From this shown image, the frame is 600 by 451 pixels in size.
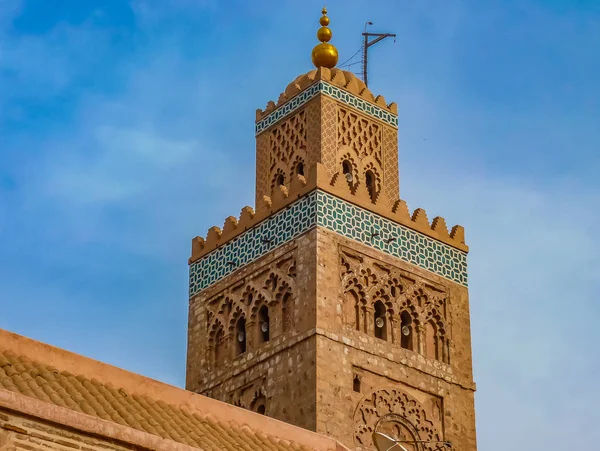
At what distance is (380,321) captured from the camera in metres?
19.0

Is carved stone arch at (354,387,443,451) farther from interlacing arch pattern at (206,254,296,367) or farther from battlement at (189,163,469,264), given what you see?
battlement at (189,163,469,264)

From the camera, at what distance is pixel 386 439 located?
11.1m

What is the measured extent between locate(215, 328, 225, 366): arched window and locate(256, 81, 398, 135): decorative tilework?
10.4ft

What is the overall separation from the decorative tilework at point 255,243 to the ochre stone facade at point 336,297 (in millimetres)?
25

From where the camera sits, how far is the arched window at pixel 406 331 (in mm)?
19125

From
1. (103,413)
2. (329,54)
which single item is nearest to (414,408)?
(329,54)

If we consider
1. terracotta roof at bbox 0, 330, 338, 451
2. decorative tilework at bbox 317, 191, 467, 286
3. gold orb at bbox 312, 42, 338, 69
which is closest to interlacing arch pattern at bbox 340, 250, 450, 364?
decorative tilework at bbox 317, 191, 467, 286

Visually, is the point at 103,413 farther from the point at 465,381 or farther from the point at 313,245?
the point at 465,381

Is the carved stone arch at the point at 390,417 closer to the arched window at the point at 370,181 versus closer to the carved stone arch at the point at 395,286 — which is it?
the carved stone arch at the point at 395,286

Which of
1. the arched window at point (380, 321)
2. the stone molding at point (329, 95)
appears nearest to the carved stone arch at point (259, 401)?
the arched window at point (380, 321)

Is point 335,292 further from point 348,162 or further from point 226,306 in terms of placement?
point 348,162

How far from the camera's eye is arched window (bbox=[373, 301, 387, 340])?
742 inches

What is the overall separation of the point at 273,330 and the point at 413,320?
76.1 inches

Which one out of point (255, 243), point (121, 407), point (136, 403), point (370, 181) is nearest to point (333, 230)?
point (255, 243)
